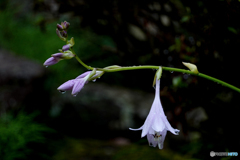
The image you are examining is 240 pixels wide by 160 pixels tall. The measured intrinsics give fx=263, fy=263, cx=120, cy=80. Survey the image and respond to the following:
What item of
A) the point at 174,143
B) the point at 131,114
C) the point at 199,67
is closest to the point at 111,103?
the point at 131,114

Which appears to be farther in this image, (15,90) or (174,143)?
(15,90)

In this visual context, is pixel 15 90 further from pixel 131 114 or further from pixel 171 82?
pixel 171 82

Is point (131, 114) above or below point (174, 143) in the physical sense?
above

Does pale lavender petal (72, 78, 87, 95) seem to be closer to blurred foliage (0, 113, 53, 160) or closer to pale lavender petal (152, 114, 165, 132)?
pale lavender petal (152, 114, 165, 132)

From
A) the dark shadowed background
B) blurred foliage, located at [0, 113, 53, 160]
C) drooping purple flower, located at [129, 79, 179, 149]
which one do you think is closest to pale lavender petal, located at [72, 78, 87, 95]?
drooping purple flower, located at [129, 79, 179, 149]

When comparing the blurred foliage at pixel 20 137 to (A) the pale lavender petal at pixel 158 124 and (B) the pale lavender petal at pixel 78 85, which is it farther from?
(A) the pale lavender petal at pixel 158 124

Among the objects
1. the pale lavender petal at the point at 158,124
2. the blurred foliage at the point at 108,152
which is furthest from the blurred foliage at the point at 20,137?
the pale lavender petal at the point at 158,124
